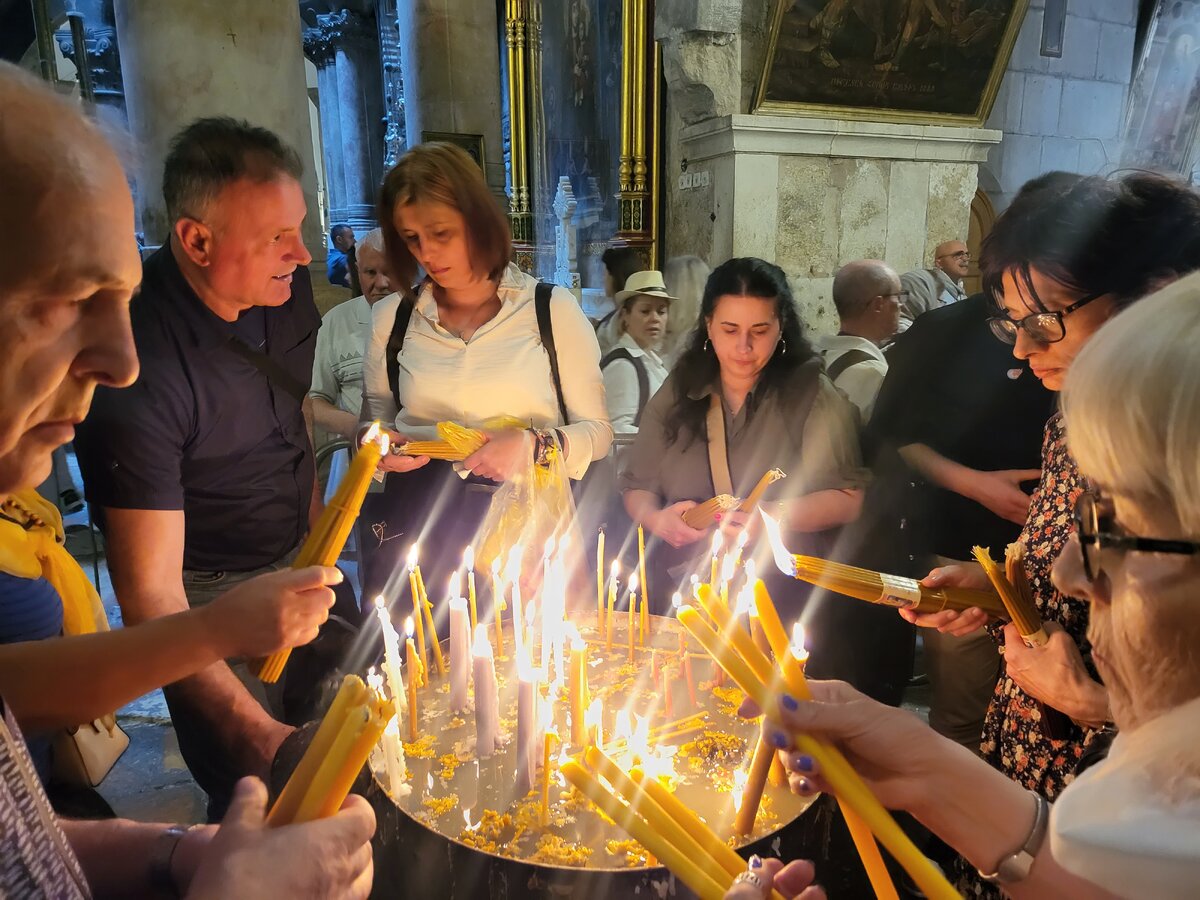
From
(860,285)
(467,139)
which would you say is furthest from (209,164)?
(467,139)

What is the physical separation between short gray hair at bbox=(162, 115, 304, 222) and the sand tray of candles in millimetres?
1291

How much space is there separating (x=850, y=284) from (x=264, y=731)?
3.08 meters

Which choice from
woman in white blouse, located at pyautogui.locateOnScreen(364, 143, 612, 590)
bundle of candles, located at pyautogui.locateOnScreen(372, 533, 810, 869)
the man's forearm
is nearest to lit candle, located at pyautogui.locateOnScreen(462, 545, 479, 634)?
bundle of candles, located at pyautogui.locateOnScreen(372, 533, 810, 869)

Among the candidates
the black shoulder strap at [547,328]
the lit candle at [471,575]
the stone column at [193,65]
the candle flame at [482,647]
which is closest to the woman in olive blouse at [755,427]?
the black shoulder strap at [547,328]

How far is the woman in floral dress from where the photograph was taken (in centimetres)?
154

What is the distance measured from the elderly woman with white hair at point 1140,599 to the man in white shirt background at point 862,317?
2487 mm

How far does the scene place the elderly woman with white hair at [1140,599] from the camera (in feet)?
2.22

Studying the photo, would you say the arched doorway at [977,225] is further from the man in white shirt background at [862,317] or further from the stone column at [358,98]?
the stone column at [358,98]

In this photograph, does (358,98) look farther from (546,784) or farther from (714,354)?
(546,784)

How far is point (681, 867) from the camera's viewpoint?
80 centimetres

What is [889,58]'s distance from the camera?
520cm

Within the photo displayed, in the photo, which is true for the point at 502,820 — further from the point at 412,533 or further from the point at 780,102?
the point at 780,102

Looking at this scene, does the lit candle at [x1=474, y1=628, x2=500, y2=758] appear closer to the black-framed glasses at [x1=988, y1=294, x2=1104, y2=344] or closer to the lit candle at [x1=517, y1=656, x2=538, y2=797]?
the lit candle at [x1=517, y1=656, x2=538, y2=797]

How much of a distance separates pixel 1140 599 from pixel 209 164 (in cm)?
202
